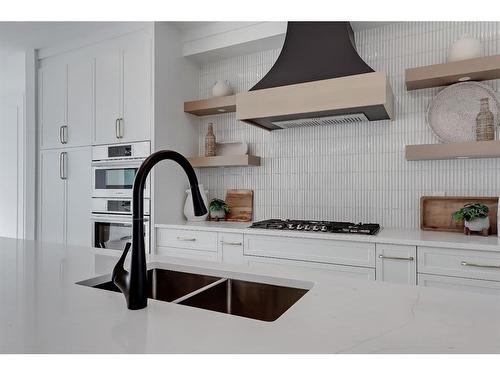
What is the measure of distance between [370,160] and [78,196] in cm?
267

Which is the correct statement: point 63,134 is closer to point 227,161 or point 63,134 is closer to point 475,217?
point 227,161

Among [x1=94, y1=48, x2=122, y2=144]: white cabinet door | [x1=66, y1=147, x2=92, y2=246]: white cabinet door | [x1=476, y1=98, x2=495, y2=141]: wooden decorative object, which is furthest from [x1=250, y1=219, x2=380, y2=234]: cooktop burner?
[x1=66, y1=147, x2=92, y2=246]: white cabinet door

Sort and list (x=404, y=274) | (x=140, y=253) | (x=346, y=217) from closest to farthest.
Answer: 1. (x=140, y=253)
2. (x=404, y=274)
3. (x=346, y=217)

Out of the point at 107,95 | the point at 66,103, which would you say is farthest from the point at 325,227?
the point at 66,103

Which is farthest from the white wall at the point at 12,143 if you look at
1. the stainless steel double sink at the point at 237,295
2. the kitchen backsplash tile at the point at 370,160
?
the stainless steel double sink at the point at 237,295

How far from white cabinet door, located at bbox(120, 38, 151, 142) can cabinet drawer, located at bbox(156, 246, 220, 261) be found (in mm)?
933

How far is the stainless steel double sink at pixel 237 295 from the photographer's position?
1120 millimetres

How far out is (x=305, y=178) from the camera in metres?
2.93

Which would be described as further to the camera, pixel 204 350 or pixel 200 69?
pixel 200 69

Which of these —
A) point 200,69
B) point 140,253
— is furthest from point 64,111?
point 140,253

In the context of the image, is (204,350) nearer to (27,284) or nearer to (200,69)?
(27,284)

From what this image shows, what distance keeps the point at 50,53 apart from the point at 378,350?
4.04m

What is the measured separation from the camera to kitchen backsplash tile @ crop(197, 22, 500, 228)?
244 centimetres

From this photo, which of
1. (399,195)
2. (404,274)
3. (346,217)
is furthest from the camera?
(346,217)
